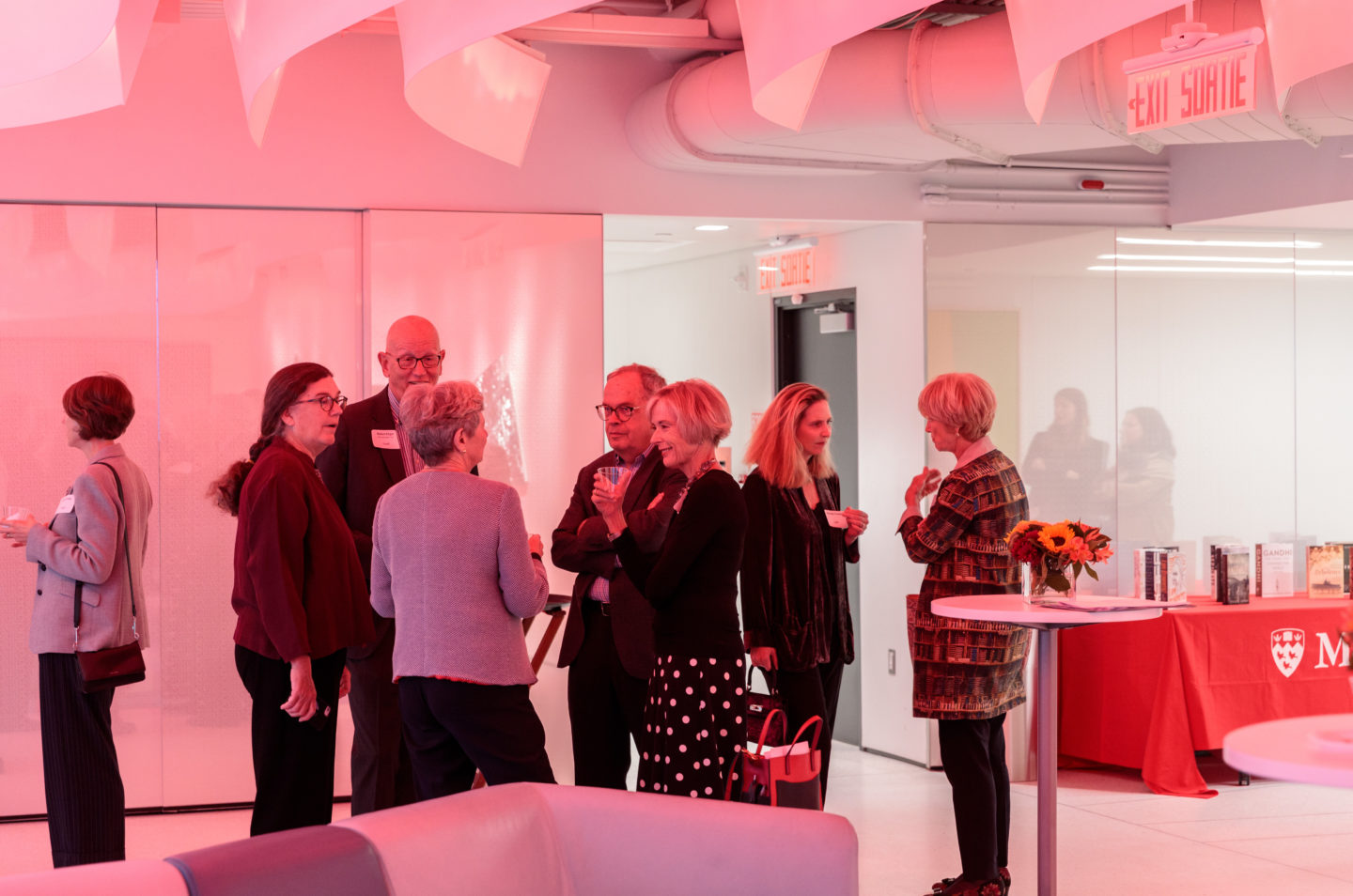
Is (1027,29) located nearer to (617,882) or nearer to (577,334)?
(617,882)

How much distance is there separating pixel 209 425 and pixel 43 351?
0.74 m

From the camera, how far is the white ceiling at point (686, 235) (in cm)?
673

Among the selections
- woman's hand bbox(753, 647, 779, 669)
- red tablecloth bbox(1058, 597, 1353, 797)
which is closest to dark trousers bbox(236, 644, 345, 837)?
woman's hand bbox(753, 647, 779, 669)

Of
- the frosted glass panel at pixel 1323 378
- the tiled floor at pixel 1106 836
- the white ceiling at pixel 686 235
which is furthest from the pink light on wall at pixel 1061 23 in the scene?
the frosted glass panel at pixel 1323 378

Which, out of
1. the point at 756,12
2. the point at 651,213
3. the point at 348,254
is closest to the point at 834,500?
the point at 651,213

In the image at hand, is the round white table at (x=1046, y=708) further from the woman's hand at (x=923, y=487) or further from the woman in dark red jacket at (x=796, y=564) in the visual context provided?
the woman in dark red jacket at (x=796, y=564)

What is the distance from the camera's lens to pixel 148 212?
584 centimetres

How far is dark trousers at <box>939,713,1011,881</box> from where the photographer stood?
436 cm

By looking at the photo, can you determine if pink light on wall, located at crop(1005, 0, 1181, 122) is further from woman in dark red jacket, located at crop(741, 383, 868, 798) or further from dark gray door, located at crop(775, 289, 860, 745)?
dark gray door, located at crop(775, 289, 860, 745)

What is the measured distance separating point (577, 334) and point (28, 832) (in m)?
3.14

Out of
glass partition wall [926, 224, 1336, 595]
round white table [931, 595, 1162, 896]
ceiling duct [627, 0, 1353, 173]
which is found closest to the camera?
round white table [931, 595, 1162, 896]

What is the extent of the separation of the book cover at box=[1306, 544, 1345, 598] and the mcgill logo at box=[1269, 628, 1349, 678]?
0.29m

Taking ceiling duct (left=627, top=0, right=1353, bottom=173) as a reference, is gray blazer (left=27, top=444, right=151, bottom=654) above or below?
below

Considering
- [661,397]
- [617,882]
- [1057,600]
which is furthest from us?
[1057,600]
